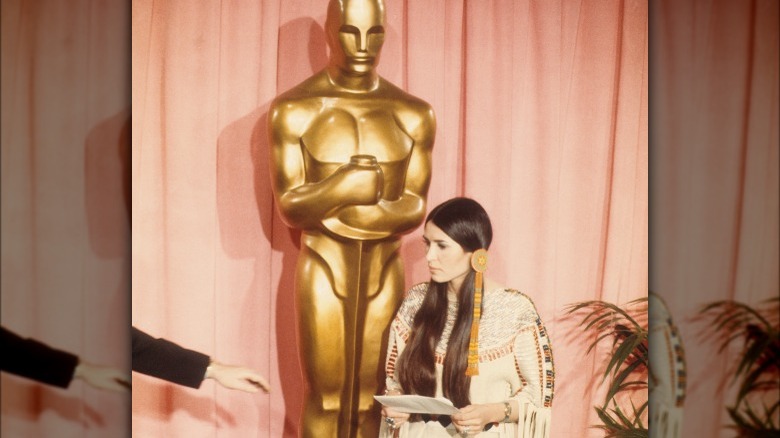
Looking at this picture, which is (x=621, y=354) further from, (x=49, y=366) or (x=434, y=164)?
(x=49, y=366)

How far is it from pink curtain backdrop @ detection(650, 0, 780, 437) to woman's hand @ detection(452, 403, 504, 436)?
3.07 feet

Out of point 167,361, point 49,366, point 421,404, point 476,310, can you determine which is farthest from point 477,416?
point 49,366

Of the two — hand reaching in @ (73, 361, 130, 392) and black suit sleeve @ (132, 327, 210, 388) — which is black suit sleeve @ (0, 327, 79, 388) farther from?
black suit sleeve @ (132, 327, 210, 388)

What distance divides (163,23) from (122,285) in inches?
38.8

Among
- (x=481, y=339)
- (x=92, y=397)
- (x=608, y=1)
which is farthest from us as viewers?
(x=608, y=1)

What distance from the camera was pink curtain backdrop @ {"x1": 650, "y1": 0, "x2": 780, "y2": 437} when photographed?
349 centimetres

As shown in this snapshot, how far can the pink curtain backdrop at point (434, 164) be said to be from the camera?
3424mm

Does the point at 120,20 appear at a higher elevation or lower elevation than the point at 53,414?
higher

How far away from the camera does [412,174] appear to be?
3.22 metres

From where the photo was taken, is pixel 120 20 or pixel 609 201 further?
pixel 609 201

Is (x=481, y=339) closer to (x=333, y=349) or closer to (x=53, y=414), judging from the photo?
(x=333, y=349)

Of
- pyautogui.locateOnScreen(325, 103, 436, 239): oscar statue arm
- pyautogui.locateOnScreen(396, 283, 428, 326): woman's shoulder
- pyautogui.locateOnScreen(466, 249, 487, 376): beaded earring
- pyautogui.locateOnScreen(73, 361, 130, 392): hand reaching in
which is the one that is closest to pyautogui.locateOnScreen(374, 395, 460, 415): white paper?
pyautogui.locateOnScreen(466, 249, 487, 376): beaded earring

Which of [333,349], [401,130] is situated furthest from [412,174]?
[333,349]

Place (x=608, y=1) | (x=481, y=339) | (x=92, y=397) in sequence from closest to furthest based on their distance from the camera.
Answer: (x=481, y=339), (x=92, y=397), (x=608, y=1)
